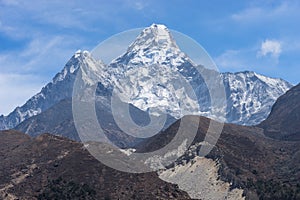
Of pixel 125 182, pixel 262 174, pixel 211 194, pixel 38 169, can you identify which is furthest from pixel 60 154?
pixel 262 174

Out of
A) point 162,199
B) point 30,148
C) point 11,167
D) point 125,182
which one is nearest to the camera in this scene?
point 162,199

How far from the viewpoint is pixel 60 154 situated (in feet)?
554

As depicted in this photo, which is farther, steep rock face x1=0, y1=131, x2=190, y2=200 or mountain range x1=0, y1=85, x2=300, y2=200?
mountain range x1=0, y1=85, x2=300, y2=200

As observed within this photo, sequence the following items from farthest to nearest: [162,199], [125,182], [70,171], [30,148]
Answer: [30,148]
[70,171]
[125,182]
[162,199]

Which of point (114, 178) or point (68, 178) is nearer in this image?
point (114, 178)

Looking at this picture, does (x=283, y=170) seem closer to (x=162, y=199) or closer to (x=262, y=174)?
(x=262, y=174)

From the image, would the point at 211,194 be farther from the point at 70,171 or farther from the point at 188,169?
the point at 70,171

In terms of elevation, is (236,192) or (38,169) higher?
(38,169)

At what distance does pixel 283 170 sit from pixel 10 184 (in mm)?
91433

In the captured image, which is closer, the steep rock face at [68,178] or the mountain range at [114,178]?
the steep rock face at [68,178]

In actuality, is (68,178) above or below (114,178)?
above

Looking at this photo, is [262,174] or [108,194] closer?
[108,194]

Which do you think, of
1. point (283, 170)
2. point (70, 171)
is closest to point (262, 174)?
point (283, 170)

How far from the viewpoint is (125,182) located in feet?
469
